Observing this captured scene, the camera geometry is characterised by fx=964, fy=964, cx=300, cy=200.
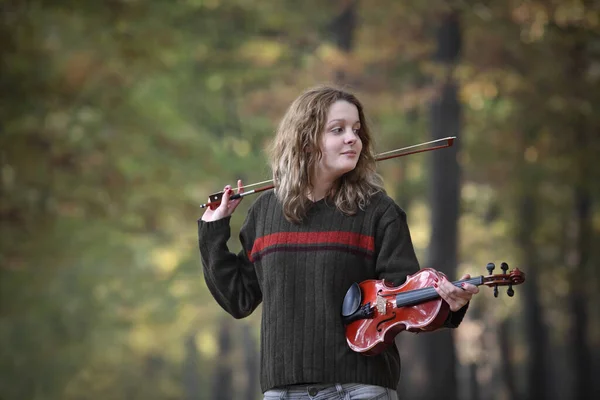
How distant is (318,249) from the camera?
3.46 m

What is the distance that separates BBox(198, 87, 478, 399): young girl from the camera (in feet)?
11.1

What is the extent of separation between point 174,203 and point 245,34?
300cm

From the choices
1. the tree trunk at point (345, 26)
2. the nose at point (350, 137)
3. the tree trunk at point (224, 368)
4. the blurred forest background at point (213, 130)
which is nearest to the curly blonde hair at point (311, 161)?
the nose at point (350, 137)

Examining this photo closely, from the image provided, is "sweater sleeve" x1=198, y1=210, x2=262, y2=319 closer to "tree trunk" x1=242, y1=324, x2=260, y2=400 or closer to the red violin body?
the red violin body

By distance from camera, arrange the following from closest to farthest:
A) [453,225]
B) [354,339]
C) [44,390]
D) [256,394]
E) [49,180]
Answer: [354,339] < [49,180] < [453,225] < [44,390] < [256,394]

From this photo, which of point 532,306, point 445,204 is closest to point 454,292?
point 445,204

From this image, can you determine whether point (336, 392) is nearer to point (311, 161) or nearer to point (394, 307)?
point (394, 307)

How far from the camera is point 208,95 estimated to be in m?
15.4

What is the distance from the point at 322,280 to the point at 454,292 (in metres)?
0.55

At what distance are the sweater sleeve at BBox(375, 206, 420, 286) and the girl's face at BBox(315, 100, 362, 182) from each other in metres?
0.24

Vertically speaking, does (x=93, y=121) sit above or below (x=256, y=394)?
above

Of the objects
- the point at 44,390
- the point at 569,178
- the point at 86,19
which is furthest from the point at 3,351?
the point at 569,178

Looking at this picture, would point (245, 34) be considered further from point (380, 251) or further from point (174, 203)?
point (380, 251)

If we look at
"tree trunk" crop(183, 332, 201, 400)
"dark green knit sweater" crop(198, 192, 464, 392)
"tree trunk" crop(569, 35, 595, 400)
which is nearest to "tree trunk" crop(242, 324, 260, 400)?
"tree trunk" crop(183, 332, 201, 400)
